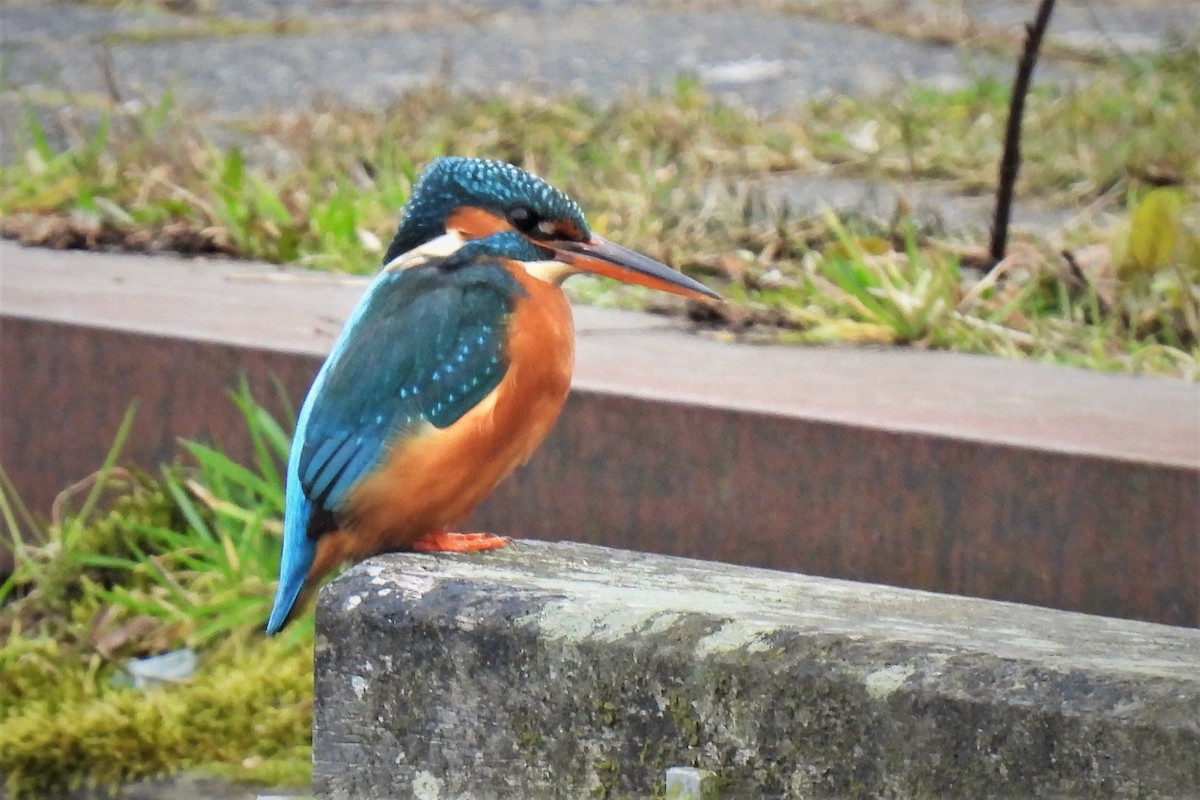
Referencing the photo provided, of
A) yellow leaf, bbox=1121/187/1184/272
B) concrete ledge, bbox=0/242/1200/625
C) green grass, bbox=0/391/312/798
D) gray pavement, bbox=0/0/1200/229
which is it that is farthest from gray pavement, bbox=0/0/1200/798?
green grass, bbox=0/391/312/798

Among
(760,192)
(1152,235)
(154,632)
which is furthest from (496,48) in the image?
(154,632)

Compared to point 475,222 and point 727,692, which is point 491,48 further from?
point 727,692

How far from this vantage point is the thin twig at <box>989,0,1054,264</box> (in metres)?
4.00

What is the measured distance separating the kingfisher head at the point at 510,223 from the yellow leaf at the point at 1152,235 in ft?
6.05

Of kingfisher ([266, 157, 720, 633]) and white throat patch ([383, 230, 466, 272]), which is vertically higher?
white throat patch ([383, 230, 466, 272])

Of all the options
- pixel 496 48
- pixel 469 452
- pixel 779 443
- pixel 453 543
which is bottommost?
pixel 496 48

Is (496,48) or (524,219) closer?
(524,219)

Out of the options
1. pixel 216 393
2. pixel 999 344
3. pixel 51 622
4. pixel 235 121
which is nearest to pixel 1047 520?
pixel 999 344

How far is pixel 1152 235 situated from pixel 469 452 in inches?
85.8

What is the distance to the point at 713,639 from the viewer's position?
1.84 metres

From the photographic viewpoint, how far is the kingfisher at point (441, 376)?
2.21 meters

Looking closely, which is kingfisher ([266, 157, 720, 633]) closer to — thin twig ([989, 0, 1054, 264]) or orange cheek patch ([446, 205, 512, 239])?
orange cheek patch ([446, 205, 512, 239])

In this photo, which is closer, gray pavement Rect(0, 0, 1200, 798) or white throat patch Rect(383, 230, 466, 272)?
white throat patch Rect(383, 230, 466, 272)

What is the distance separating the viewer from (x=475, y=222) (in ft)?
7.60
